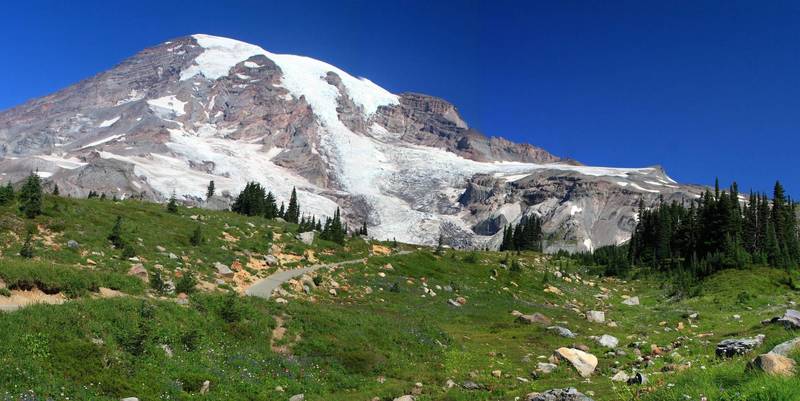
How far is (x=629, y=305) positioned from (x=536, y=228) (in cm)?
11375

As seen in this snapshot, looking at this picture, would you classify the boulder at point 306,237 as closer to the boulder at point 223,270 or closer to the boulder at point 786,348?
the boulder at point 223,270

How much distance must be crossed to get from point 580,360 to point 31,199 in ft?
118

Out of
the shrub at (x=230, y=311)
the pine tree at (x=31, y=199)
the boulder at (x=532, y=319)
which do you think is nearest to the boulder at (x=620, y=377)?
the shrub at (x=230, y=311)

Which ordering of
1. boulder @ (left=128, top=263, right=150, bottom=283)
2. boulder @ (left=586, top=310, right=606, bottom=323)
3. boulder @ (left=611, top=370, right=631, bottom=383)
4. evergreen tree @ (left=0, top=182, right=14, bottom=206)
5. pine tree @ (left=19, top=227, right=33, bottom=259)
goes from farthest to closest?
1. boulder @ (left=586, top=310, right=606, bottom=323)
2. evergreen tree @ (left=0, top=182, right=14, bottom=206)
3. boulder @ (left=128, top=263, right=150, bottom=283)
4. pine tree @ (left=19, top=227, right=33, bottom=259)
5. boulder @ (left=611, top=370, right=631, bottom=383)

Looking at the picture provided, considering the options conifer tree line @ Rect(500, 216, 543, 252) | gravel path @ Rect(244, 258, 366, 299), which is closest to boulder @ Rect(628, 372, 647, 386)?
gravel path @ Rect(244, 258, 366, 299)

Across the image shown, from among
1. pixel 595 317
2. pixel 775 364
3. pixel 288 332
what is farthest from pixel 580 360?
pixel 595 317

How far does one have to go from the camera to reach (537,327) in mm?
34000

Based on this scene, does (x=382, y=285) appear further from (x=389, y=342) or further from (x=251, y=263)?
(x=389, y=342)

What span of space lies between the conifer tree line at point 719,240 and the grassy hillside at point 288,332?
1960 centimetres

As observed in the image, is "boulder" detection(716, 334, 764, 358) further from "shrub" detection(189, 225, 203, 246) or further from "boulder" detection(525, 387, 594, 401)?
"shrub" detection(189, 225, 203, 246)

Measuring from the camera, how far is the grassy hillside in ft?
47.6

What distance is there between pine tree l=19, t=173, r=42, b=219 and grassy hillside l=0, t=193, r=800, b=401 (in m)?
0.64

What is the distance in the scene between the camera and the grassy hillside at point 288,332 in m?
14.5

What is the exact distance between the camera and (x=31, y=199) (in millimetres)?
36125
